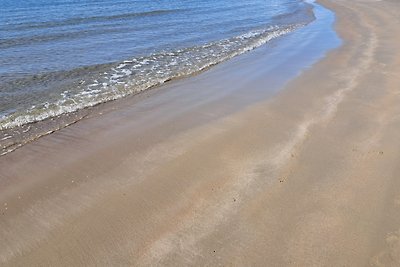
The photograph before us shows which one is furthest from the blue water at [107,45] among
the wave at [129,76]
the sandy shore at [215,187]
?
the sandy shore at [215,187]

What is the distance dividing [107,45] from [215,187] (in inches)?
445

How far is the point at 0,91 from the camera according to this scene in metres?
10.1

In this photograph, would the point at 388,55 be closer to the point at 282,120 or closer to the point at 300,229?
the point at 282,120

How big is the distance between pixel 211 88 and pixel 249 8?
1887 cm

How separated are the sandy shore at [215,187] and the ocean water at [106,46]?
1.92m

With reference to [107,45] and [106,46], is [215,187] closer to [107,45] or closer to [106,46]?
[106,46]

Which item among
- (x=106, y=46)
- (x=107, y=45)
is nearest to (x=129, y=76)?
(x=106, y=46)

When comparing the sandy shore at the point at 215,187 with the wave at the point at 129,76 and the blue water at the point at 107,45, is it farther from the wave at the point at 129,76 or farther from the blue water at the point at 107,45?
the blue water at the point at 107,45

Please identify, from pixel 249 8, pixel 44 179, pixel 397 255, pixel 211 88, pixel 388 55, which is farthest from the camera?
pixel 249 8

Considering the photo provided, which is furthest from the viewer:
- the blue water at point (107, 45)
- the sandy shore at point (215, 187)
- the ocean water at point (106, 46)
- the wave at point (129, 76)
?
the blue water at point (107, 45)

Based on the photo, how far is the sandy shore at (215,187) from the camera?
447 centimetres

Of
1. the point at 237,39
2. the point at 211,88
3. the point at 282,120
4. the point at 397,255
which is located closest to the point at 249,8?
the point at 237,39

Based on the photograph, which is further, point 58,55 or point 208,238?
point 58,55

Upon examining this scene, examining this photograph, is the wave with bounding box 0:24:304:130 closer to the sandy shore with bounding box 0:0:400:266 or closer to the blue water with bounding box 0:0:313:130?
the blue water with bounding box 0:0:313:130
